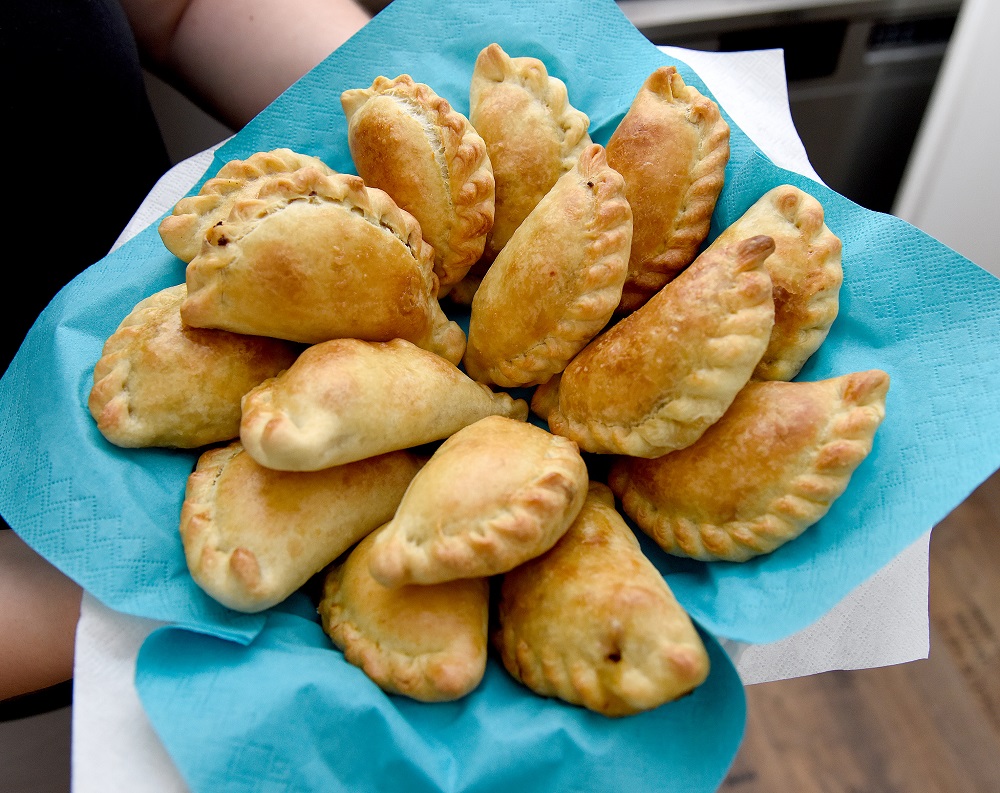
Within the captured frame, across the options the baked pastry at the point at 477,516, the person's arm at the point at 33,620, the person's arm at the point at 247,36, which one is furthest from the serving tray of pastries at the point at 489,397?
the person's arm at the point at 247,36

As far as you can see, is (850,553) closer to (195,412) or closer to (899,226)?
(899,226)

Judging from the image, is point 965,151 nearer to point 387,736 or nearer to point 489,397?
point 489,397

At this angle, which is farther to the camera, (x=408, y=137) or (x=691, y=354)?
(x=408, y=137)

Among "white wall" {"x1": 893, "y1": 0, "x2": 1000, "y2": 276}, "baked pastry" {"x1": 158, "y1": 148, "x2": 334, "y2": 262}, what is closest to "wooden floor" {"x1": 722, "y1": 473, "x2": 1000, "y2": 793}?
"white wall" {"x1": 893, "y1": 0, "x2": 1000, "y2": 276}

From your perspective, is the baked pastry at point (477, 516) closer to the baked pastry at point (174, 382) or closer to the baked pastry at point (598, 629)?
the baked pastry at point (598, 629)

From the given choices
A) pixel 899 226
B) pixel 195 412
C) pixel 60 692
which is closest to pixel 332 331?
pixel 195 412

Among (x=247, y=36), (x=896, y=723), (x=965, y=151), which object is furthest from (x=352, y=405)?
(x=965, y=151)
